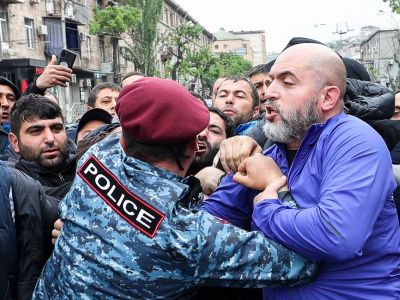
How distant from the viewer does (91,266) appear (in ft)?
5.26

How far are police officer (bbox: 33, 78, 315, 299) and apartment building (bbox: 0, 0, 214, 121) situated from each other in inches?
704

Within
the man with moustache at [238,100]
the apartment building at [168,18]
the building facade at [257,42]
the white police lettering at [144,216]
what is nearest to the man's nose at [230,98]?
the man with moustache at [238,100]

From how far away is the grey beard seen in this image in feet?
6.08

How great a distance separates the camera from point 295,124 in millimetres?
1870

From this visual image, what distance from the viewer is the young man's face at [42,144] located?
3.43 metres

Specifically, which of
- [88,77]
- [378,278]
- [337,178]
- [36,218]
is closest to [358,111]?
[337,178]

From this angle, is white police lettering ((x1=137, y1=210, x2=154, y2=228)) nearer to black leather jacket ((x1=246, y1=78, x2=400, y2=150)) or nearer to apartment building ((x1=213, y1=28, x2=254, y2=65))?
black leather jacket ((x1=246, y1=78, x2=400, y2=150))

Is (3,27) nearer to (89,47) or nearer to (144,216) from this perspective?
(89,47)

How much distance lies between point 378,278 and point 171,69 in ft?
123

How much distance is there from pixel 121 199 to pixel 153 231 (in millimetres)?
156

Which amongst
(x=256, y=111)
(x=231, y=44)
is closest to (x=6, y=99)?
(x=256, y=111)

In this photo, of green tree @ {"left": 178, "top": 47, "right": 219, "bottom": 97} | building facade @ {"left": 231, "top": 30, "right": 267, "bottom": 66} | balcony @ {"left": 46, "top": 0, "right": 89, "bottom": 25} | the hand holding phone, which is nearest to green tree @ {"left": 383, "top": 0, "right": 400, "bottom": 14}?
green tree @ {"left": 178, "top": 47, "right": 219, "bottom": 97}

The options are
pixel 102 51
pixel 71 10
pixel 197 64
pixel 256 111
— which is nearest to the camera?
pixel 256 111

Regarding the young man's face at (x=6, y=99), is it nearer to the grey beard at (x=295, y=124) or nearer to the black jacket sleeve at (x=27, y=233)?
the black jacket sleeve at (x=27, y=233)
